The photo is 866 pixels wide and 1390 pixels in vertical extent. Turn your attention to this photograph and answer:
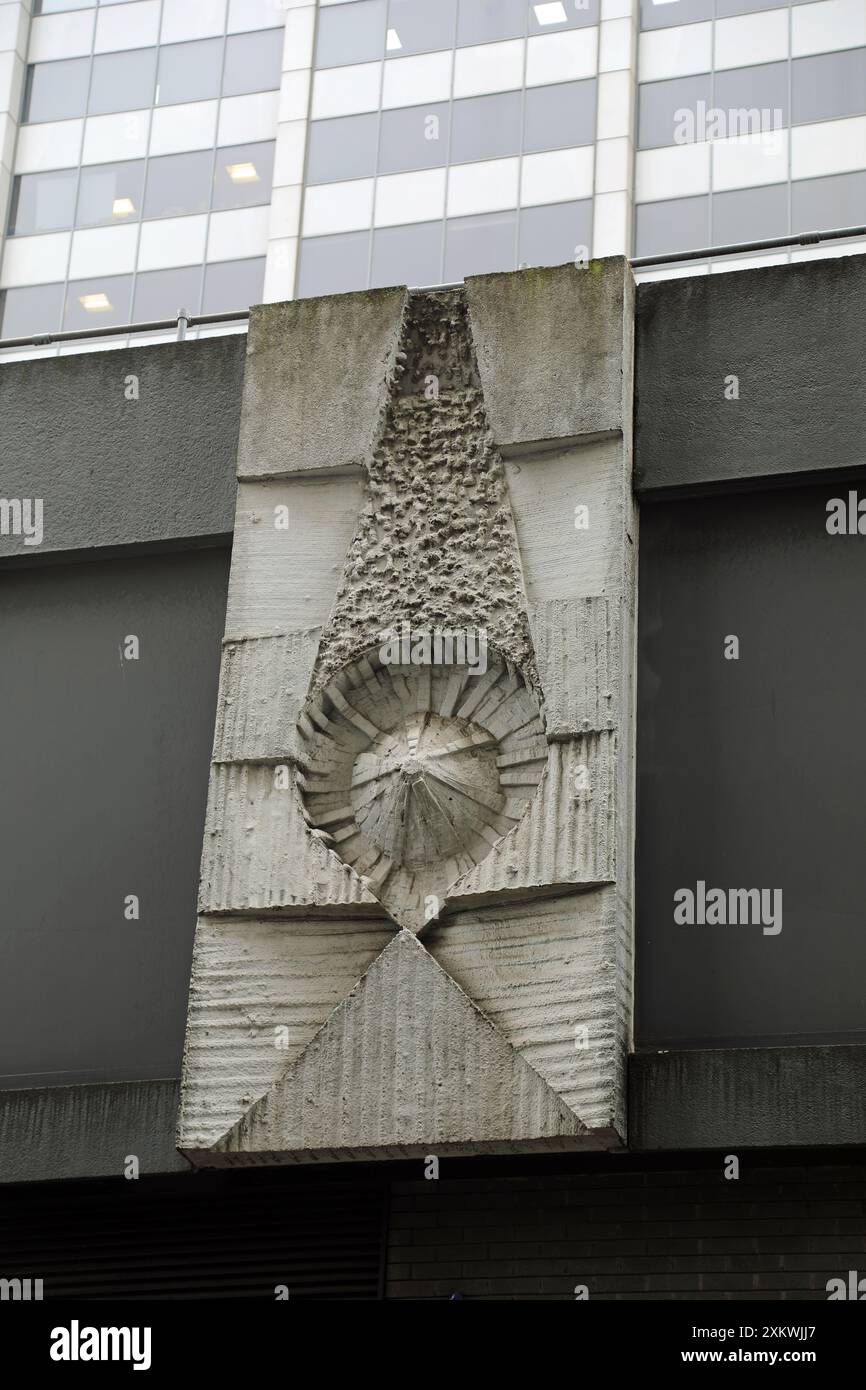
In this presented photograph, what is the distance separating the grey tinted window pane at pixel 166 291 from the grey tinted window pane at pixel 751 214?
1055 cm

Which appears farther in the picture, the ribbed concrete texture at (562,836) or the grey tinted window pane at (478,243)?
the grey tinted window pane at (478,243)

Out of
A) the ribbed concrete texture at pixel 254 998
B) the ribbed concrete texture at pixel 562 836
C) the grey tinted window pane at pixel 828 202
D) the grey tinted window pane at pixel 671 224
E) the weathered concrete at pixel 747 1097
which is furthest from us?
the grey tinted window pane at pixel 671 224

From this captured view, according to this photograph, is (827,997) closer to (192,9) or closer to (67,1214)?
(67,1214)

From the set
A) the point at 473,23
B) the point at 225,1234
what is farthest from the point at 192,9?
the point at 225,1234

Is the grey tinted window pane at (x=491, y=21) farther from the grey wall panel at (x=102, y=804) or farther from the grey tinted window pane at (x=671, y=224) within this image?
the grey wall panel at (x=102, y=804)

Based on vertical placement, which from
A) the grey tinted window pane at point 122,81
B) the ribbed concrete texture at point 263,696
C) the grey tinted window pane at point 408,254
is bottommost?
the ribbed concrete texture at point 263,696

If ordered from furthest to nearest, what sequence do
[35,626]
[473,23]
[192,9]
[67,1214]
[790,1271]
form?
1. [192,9]
2. [473,23]
3. [35,626]
4. [67,1214]
5. [790,1271]

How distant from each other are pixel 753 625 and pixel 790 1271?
3427 millimetres

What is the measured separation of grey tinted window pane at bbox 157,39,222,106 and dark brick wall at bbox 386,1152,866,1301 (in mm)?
37090

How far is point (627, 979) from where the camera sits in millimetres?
10680

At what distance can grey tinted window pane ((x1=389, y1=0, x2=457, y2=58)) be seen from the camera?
42.3 metres

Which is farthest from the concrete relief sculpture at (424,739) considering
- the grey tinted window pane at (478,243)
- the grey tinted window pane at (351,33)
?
the grey tinted window pane at (351,33)

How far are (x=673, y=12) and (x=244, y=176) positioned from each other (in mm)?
9264

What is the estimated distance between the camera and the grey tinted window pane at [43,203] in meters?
44.6
